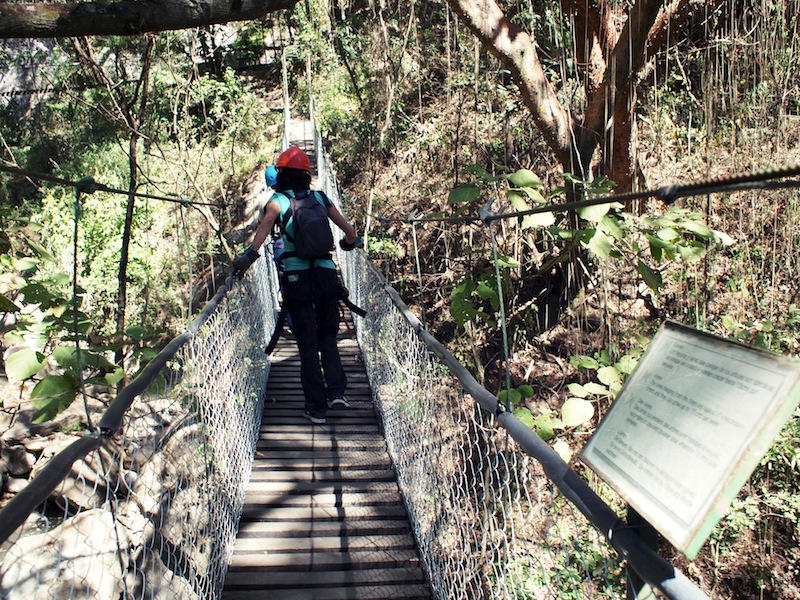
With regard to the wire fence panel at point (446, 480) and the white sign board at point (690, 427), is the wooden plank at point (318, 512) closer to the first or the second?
the wire fence panel at point (446, 480)

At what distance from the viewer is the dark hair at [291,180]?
3.08 m

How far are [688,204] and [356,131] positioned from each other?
20.2ft

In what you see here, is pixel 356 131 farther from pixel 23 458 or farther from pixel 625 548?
pixel 625 548

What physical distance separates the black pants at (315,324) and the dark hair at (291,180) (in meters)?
0.40

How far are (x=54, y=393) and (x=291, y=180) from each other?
1.65 m

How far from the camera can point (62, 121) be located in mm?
11602

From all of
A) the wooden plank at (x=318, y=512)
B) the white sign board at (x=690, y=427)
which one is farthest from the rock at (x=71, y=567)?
the white sign board at (x=690, y=427)

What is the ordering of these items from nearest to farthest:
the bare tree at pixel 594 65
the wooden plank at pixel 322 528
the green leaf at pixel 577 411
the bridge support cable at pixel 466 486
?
the bridge support cable at pixel 466 486 → the green leaf at pixel 577 411 → the wooden plank at pixel 322 528 → the bare tree at pixel 594 65

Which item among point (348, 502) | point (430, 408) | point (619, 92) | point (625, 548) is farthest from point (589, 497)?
point (619, 92)

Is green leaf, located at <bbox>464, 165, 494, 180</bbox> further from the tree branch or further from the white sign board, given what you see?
the tree branch

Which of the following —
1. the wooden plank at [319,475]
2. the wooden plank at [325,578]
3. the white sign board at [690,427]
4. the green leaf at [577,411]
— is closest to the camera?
the white sign board at [690,427]

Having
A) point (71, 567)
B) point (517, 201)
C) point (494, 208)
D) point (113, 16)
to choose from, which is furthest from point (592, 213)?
point (494, 208)

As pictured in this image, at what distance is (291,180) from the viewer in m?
3.08

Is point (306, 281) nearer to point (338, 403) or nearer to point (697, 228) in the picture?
point (338, 403)
